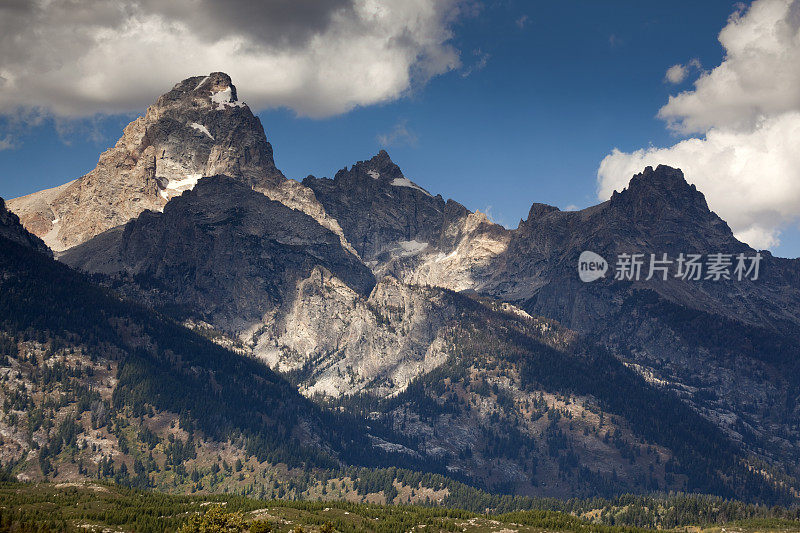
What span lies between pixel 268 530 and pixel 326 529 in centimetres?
1386

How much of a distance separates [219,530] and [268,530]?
40.5 ft

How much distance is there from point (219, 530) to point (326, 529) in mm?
23967

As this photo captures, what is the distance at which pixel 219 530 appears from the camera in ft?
631

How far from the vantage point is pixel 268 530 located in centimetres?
19950

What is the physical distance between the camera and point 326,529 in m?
197
